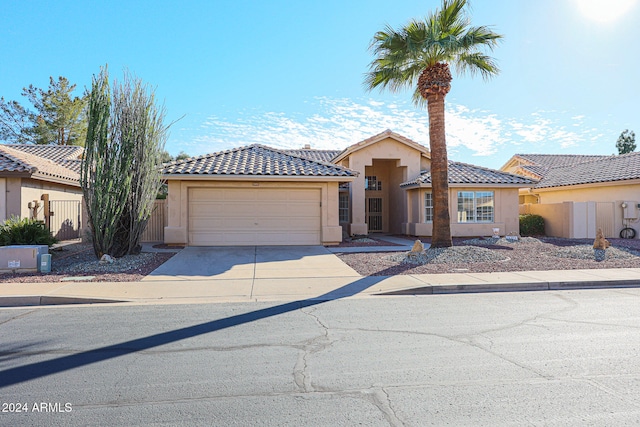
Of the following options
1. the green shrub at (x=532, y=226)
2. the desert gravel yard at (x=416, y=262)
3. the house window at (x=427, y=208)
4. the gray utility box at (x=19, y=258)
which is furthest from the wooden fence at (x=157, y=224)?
the green shrub at (x=532, y=226)

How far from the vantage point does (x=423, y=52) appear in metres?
13.9

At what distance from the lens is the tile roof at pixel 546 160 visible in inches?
1289

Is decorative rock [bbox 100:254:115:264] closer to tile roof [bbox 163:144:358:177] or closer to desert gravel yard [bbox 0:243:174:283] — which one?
desert gravel yard [bbox 0:243:174:283]

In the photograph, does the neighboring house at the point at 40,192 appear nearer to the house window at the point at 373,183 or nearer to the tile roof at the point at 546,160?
the house window at the point at 373,183

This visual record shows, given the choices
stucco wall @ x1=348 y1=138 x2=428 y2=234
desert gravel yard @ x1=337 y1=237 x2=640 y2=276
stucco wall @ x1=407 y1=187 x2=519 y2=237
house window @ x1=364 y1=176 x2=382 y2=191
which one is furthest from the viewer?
house window @ x1=364 y1=176 x2=382 y2=191

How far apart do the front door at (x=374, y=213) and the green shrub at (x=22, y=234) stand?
17.3 metres

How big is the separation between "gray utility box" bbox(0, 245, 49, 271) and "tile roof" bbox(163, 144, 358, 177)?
19.4 feet

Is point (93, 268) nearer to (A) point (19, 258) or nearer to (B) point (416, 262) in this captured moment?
(A) point (19, 258)

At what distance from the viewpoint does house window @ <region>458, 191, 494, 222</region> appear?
21391mm

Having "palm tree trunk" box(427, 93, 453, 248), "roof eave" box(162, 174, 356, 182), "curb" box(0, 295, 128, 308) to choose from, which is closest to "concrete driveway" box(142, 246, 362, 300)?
"curb" box(0, 295, 128, 308)

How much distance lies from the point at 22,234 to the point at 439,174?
519 inches

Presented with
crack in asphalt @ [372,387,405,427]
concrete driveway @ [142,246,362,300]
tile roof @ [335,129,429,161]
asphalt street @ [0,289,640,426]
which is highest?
tile roof @ [335,129,429,161]

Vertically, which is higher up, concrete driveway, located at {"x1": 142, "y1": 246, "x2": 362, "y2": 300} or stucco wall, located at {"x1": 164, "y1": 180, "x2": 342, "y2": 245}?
stucco wall, located at {"x1": 164, "y1": 180, "x2": 342, "y2": 245}

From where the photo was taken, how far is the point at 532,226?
22500 mm
